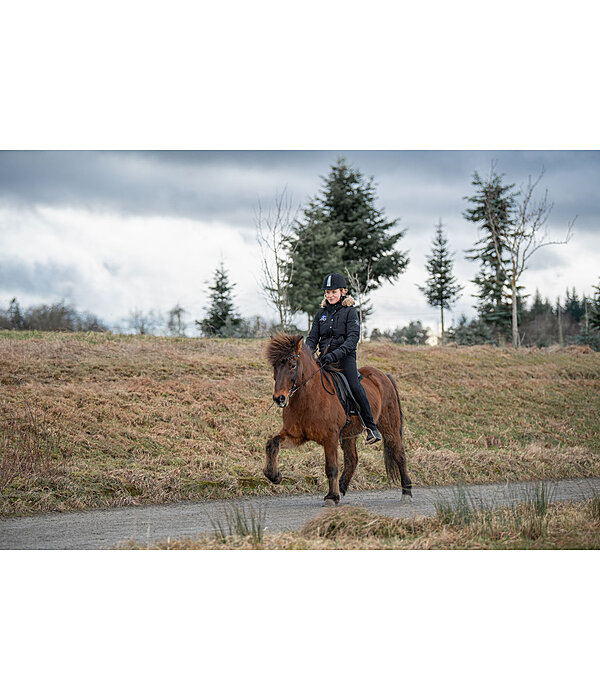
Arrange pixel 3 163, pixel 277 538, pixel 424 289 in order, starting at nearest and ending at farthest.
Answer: pixel 277 538, pixel 3 163, pixel 424 289

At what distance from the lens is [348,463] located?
9.85m

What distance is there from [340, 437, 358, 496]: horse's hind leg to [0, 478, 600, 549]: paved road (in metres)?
0.42

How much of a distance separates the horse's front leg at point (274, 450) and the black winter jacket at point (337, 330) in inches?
48.6

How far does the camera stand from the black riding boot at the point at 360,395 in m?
8.95

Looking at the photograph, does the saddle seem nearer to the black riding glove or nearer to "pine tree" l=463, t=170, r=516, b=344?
the black riding glove

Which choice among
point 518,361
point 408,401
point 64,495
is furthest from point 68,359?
point 518,361

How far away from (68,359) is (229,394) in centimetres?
457

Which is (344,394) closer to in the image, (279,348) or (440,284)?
(279,348)

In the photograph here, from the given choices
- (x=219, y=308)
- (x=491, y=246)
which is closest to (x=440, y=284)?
(x=491, y=246)

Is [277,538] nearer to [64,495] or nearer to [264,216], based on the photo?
[64,495]

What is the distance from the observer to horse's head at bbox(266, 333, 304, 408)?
25.8 ft

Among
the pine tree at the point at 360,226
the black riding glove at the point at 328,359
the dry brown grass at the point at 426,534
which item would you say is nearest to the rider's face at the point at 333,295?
the black riding glove at the point at 328,359

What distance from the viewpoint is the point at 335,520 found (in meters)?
6.82

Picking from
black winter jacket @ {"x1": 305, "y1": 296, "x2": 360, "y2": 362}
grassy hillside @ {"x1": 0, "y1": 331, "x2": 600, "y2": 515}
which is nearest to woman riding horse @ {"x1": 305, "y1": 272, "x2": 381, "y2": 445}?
black winter jacket @ {"x1": 305, "y1": 296, "x2": 360, "y2": 362}
